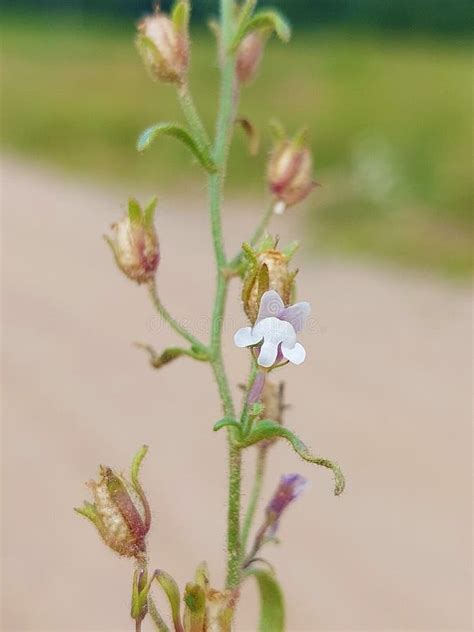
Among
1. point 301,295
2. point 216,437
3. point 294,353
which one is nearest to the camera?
point 294,353

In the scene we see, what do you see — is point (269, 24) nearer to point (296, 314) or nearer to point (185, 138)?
point (185, 138)

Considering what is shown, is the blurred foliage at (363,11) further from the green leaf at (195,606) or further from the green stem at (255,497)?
the green leaf at (195,606)

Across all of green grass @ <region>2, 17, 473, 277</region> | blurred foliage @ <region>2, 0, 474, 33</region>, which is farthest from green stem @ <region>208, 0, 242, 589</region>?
blurred foliage @ <region>2, 0, 474, 33</region>

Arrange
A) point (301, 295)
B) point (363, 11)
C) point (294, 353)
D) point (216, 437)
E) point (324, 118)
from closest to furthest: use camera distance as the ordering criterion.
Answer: point (294, 353) → point (216, 437) → point (301, 295) → point (324, 118) → point (363, 11)

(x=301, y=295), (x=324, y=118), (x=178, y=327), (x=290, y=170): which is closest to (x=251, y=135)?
(x=290, y=170)

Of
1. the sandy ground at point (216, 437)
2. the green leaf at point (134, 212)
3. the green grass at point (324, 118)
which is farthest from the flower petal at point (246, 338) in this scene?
the green grass at point (324, 118)

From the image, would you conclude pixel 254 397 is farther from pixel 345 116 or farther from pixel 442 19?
pixel 442 19

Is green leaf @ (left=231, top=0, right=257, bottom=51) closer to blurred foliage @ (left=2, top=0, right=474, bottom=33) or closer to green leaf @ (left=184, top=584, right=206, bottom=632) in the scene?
green leaf @ (left=184, top=584, right=206, bottom=632)
